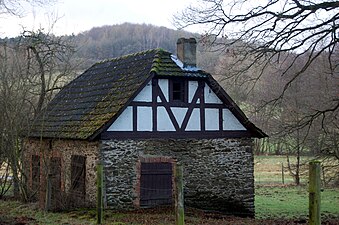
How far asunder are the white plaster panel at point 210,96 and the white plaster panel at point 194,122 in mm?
601

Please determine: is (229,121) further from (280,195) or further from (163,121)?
(280,195)

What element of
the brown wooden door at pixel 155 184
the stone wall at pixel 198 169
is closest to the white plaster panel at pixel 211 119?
the stone wall at pixel 198 169

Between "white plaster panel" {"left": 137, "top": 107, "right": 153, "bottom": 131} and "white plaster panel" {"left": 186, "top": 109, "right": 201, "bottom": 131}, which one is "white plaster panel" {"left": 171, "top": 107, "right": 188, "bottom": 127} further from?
"white plaster panel" {"left": 137, "top": 107, "right": 153, "bottom": 131}

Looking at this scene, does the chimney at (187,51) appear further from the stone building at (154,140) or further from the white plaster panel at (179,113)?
the white plaster panel at (179,113)

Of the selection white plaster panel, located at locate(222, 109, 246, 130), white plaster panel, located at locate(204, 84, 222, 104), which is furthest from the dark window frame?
white plaster panel, located at locate(222, 109, 246, 130)

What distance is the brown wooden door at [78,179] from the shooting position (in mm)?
17562

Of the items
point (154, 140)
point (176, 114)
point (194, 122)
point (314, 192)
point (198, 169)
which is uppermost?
point (176, 114)

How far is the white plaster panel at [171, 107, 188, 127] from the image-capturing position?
717 inches

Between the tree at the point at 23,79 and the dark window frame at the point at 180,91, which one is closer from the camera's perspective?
the tree at the point at 23,79

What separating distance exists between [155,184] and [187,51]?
17.2 feet

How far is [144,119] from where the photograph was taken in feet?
57.8

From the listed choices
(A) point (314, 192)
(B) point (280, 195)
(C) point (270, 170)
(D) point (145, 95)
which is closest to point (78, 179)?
(D) point (145, 95)

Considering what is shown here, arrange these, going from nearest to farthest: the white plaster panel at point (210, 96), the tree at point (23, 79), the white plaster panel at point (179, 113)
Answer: the tree at point (23, 79) → the white plaster panel at point (179, 113) → the white plaster panel at point (210, 96)

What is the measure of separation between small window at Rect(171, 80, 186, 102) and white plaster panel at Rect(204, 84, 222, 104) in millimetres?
897
